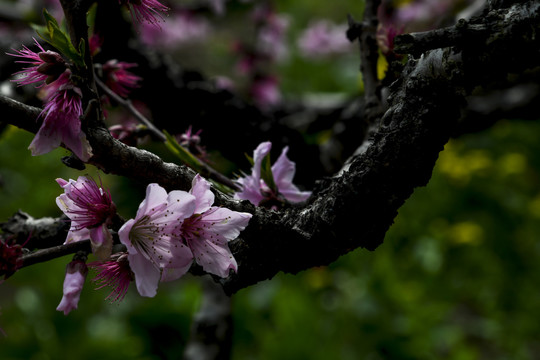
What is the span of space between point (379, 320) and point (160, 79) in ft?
4.88

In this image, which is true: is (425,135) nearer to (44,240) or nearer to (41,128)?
(41,128)

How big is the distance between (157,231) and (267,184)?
0.67ft

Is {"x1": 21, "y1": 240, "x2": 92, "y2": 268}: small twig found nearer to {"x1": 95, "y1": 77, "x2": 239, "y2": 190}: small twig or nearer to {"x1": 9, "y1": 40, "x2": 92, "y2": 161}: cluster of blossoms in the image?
{"x1": 9, "y1": 40, "x2": 92, "y2": 161}: cluster of blossoms

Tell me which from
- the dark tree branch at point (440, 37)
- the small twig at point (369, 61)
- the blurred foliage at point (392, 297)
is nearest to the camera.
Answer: the dark tree branch at point (440, 37)

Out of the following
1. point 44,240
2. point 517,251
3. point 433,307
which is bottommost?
point 44,240

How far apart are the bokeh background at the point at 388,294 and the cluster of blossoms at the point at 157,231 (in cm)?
121

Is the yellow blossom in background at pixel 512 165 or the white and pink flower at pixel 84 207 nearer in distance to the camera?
the white and pink flower at pixel 84 207

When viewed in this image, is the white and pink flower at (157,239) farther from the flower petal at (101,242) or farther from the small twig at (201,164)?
the small twig at (201,164)

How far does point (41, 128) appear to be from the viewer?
0.48m

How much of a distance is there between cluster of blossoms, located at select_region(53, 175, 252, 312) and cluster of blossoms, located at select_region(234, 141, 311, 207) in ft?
0.41

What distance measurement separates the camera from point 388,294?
225cm

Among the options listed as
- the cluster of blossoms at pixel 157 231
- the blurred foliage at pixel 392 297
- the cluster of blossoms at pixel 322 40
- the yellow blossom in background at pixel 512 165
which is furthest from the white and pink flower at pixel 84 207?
the cluster of blossoms at pixel 322 40

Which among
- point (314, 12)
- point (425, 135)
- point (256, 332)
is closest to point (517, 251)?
point (256, 332)

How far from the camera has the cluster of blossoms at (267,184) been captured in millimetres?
644
